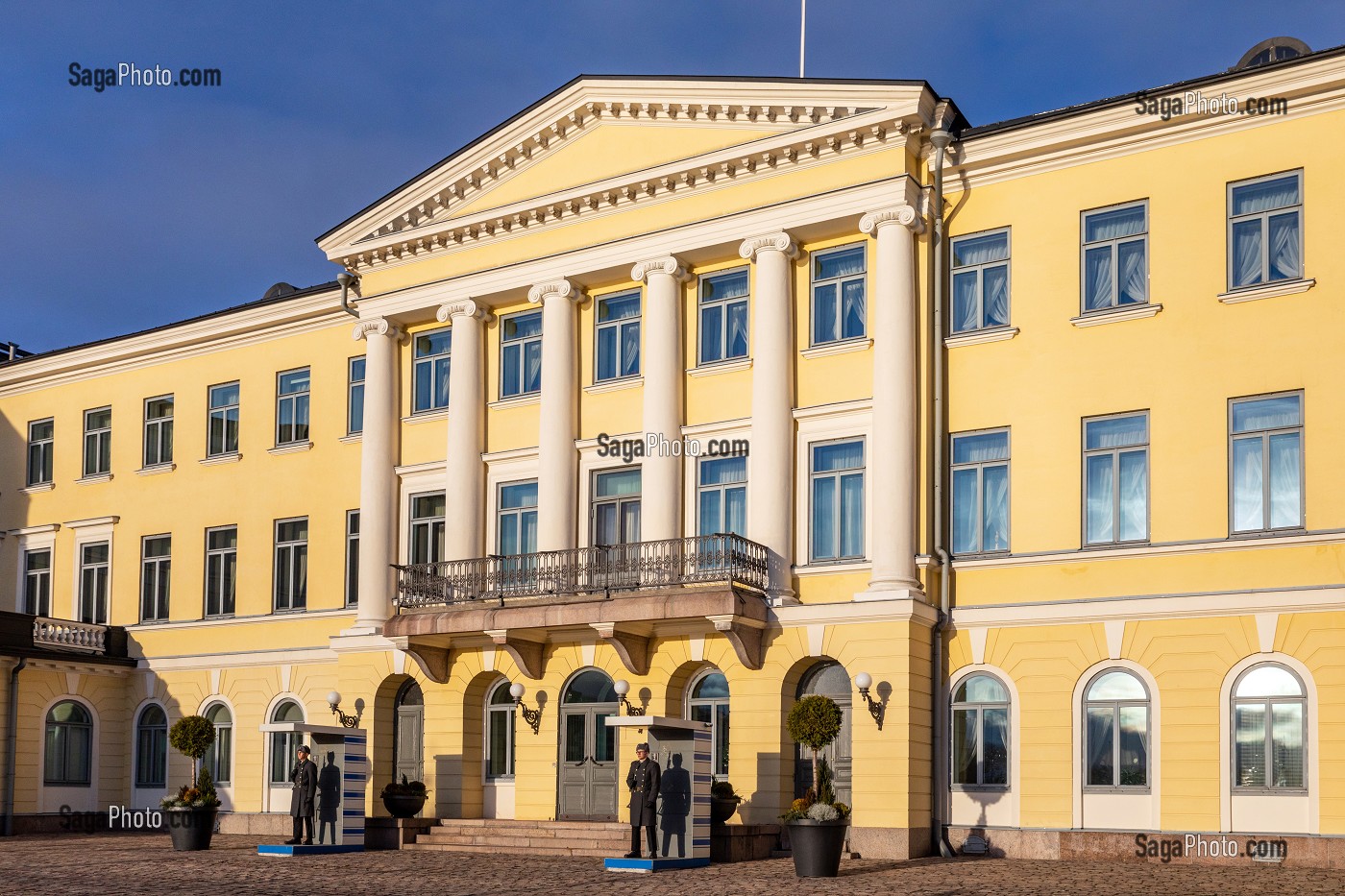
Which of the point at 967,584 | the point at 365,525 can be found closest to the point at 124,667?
the point at 365,525

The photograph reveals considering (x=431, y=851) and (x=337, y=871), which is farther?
(x=431, y=851)

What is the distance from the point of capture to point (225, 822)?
33.5 meters

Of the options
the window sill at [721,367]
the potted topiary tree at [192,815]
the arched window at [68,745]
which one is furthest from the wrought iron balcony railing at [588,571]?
the arched window at [68,745]

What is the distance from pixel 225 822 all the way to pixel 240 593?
488cm

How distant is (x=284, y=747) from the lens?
1307 inches

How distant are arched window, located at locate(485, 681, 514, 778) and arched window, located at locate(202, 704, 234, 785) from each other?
724 centimetres

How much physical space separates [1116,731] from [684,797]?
6638mm

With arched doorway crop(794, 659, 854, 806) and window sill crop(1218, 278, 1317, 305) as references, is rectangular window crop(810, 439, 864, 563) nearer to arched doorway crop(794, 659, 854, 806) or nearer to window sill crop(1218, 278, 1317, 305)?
arched doorway crop(794, 659, 854, 806)

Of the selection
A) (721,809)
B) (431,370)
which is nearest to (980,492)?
(721,809)

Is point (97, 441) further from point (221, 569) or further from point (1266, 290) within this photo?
point (1266, 290)

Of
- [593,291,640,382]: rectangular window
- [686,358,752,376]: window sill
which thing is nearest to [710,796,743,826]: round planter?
[686,358,752,376]: window sill

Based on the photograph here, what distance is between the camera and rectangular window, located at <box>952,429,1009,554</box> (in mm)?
25797

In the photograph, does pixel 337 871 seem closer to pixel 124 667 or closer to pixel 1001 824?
pixel 1001 824

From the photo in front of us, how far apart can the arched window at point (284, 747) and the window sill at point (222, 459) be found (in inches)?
222
